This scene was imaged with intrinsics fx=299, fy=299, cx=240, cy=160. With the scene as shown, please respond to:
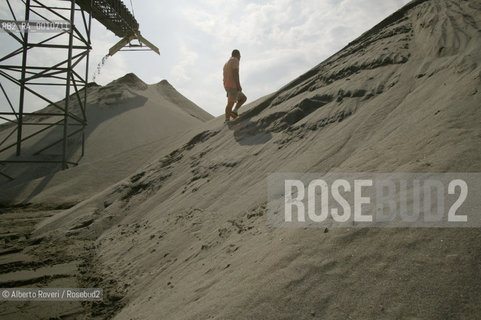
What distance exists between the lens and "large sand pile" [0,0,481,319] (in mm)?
1364

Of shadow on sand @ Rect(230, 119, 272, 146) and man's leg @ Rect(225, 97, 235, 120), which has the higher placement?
man's leg @ Rect(225, 97, 235, 120)

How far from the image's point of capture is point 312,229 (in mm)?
1865

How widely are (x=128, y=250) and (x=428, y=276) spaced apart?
2776mm

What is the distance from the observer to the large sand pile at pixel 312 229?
1364mm

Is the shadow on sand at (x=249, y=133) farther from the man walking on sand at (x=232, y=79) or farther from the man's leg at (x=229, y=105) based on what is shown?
the man walking on sand at (x=232, y=79)

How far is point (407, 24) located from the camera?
16.7ft

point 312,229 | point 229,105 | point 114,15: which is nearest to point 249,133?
point 229,105

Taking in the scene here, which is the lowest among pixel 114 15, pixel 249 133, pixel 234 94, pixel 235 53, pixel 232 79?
pixel 249 133

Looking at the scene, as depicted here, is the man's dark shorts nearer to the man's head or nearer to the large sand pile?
the large sand pile

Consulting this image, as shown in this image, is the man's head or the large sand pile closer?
the large sand pile

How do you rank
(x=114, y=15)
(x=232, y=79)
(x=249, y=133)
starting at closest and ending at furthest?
(x=249, y=133) < (x=232, y=79) < (x=114, y=15)

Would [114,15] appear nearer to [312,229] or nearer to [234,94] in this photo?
[234,94]

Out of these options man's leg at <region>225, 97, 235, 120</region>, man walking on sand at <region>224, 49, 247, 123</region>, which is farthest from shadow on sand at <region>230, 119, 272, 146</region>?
man walking on sand at <region>224, 49, 247, 123</region>

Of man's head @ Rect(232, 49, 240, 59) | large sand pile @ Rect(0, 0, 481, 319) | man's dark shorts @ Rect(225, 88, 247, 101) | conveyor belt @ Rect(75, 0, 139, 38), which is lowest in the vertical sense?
large sand pile @ Rect(0, 0, 481, 319)
